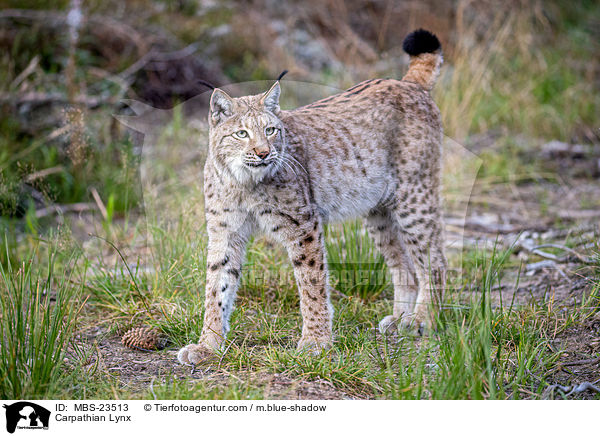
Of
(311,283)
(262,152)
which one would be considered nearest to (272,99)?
(262,152)

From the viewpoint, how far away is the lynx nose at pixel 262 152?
3.64m

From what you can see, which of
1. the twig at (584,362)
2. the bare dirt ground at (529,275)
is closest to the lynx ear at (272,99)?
the bare dirt ground at (529,275)

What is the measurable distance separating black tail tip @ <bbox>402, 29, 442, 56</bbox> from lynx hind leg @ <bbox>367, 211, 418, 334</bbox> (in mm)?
1307

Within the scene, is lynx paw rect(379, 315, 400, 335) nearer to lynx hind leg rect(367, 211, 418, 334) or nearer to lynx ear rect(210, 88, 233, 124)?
lynx hind leg rect(367, 211, 418, 334)

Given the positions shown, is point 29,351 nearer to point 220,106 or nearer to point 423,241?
point 220,106

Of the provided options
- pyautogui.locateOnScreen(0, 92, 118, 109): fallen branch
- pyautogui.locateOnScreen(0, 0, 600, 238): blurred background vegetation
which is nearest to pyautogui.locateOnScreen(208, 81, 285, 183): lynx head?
pyautogui.locateOnScreen(0, 0, 600, 238): blurred background vegetation

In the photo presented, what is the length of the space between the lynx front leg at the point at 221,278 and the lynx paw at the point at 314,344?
19.8 inches

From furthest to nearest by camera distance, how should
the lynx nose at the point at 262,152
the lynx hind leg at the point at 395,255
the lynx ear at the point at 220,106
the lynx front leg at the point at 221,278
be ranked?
1. the lynx hind leg at the point at 395,255
2. the lynx front leg at the point at 221,278
3. the lynx ear at the point at 220,106
4. the lynx nose at the point at 262,152

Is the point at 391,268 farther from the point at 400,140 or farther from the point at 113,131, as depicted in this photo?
the point at 113,131

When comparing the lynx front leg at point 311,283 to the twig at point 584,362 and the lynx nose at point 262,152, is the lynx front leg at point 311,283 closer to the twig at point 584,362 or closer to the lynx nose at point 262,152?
the lynx nose at point 262,152

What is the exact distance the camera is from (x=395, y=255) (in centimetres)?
487

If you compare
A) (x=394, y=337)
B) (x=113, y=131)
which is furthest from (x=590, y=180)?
(x=113, y=131)

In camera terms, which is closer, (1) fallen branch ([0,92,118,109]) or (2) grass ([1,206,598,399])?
(2) grass ([1,206,598,399])

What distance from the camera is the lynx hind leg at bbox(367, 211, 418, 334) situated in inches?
189
